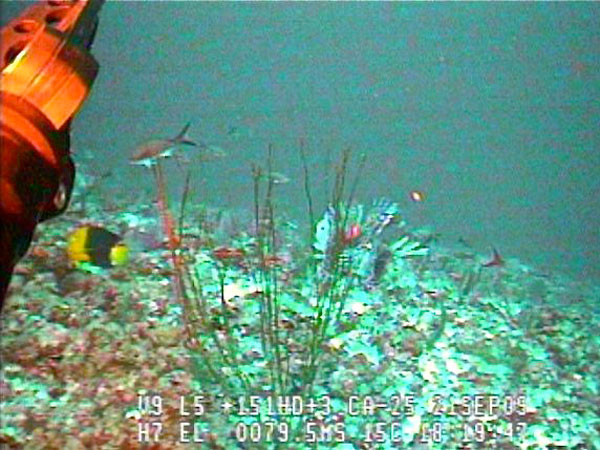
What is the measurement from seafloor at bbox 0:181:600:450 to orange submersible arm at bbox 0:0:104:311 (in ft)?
7.05

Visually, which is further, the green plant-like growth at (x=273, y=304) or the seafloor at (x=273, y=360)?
the green plant-like growth at (x=273, y=304)

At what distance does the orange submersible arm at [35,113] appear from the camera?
1.62 m

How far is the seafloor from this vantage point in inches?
151

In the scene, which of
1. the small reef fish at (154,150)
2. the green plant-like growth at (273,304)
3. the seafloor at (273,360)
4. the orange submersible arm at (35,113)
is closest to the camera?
the orange submersible arm at (35,113)

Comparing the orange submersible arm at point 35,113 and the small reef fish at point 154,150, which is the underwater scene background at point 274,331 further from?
the orange submersible arm at point 35,113

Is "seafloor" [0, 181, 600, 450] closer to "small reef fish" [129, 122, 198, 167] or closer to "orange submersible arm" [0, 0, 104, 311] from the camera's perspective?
"small reef fish" [129, 122, 198, 167]

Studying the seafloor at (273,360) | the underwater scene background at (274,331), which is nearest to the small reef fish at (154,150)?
the underwater scene background at (274,331)

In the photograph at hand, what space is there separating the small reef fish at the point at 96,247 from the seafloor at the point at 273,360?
1.16 ft

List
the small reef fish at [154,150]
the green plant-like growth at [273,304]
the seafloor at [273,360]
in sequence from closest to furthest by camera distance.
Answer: the seafloor at [273,360]
the green plant-like growth at [273,304]
the small reef fish at [154,150]

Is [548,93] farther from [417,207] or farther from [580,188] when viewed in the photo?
[417,207]

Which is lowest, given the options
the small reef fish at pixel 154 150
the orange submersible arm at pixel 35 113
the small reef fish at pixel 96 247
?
the orange submersible arm at pixel 35 113

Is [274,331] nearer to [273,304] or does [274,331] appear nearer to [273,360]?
[273,360]

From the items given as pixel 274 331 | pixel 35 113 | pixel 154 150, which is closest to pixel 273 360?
pixel 274 331

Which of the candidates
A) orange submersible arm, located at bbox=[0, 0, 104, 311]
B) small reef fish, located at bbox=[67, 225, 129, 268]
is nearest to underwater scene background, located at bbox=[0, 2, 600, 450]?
→ small reef fish, located at bbox=[67, 225, 129, 268]
